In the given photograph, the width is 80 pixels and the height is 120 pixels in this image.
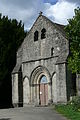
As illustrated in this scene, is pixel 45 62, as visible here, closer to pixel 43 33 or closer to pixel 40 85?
pixel 40 85

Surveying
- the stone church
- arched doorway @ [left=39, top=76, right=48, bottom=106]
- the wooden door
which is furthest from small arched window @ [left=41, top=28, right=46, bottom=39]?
the wooden door

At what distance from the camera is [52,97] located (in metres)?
34.0

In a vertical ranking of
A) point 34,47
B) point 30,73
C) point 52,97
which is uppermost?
point 34,47

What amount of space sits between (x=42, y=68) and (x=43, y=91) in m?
2.49

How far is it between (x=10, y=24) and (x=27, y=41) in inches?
261

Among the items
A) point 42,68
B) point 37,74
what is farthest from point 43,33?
point 37,74

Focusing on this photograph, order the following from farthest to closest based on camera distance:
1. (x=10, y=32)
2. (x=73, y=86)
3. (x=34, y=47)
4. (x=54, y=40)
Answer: (x=10, y=32)
(x=34, y=47)
(x=54, y=40)
(x=73, y=86)

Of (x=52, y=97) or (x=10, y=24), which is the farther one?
(x=10, y=24)

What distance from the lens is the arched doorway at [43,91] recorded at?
35.4 m

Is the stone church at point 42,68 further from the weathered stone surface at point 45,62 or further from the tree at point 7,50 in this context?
the tree at point 7,50

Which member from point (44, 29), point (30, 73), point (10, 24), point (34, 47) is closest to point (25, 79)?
point (30, 73)

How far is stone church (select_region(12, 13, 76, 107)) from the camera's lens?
32438mm

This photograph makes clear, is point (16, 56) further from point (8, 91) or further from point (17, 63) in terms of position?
point (8, 91)

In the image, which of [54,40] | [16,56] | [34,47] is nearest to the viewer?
[54,40]
